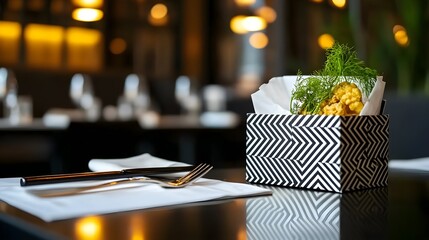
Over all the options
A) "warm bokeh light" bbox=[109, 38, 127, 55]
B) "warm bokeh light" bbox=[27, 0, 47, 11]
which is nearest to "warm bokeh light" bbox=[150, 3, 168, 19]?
"warm bokeh light" bbox=[109, 38, 127, 55]

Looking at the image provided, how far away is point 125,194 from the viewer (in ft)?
2.42

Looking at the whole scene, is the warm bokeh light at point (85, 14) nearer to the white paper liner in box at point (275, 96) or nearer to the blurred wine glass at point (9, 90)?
the blurred wine glass at point (9, 90)

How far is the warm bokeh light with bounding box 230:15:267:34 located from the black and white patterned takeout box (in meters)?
4.08

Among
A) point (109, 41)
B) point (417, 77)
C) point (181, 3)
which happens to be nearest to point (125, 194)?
point (417, 77)

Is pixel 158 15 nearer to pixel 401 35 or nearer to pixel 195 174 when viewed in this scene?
pixel 401 35

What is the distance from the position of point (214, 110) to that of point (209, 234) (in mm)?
4440

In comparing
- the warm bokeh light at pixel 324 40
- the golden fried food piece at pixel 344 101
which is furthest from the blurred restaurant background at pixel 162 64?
the golden fried food piece at pixel 344 101

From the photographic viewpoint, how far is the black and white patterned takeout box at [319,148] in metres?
0.83

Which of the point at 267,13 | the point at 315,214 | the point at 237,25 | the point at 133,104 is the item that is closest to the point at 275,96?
the point at 315,214

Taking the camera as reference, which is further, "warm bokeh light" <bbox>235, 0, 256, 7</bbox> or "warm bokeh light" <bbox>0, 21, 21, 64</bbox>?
"warm bokeh light" <bbox>235, 0, 256, 7</bbox>

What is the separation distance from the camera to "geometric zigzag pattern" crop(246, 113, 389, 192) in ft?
2.72

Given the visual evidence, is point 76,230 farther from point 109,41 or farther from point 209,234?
point 109,41

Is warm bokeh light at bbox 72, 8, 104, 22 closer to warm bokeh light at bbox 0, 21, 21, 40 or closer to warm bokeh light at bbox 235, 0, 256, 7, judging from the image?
warm bokeh light at bbox 0, 21, 21, 40

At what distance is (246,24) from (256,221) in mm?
4660
